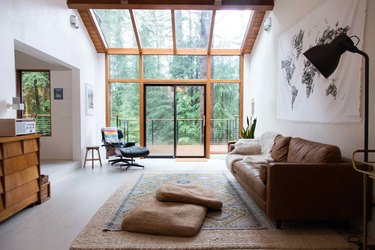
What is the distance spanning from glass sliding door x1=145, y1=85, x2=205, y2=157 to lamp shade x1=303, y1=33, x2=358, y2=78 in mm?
4373

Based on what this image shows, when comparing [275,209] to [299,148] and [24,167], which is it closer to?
[299,148]

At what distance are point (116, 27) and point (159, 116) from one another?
2357mm

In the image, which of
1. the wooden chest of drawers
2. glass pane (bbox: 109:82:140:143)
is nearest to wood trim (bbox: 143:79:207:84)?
glass pane (bbox: 109:82:140:143)

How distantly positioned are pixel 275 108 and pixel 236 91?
197 cm

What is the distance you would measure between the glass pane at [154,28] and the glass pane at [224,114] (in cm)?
166

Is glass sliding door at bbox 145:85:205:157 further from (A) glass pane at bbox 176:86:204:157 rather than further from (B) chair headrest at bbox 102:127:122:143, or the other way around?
(B) chair headrest at bbox 102:127:122:143

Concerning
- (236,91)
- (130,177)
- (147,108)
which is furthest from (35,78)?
(236,91)

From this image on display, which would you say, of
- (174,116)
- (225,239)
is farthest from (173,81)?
(225,239)

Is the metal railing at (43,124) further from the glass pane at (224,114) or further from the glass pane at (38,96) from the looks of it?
the glass pane at (224,114)

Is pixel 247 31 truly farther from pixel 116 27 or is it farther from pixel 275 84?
pixel 116 27

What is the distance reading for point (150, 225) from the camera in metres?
2.35

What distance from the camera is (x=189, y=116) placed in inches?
256

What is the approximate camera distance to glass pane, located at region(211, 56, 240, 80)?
650 centimetres

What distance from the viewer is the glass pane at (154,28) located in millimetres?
5656
